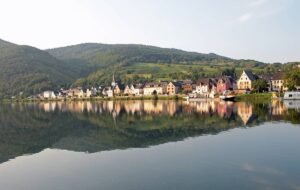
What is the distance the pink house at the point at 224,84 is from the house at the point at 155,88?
89.5 feet

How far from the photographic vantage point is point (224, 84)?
144875mm

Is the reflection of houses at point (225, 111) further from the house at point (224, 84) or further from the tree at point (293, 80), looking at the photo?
the house at point (224, 84)

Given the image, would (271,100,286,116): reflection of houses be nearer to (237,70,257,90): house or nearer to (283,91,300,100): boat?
(283,91,300,100): boat

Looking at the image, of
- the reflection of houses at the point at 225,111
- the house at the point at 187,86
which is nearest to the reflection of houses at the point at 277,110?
the reflection of houses at the point at 225,111

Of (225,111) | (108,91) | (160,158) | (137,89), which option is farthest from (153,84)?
(160,158)

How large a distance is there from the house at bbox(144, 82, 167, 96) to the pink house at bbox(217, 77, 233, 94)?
89.5ft

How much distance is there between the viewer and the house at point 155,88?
16668 cm

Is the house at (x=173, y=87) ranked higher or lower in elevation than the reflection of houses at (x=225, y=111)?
higher

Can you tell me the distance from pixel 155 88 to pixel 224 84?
118 ft

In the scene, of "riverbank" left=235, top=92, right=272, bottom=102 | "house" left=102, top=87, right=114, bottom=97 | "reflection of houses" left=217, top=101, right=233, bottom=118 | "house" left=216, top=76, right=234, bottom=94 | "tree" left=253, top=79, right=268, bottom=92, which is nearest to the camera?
"reflection of houses" left=217, top=101, right=233, bottom=118

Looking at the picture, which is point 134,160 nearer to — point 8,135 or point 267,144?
point 267,144

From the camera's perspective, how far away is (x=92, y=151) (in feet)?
105

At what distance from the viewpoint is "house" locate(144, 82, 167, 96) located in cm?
16668

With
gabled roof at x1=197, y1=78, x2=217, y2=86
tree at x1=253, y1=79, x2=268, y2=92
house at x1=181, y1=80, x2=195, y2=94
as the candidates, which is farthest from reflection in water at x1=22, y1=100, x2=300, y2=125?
house at x1=181, y1=80, x2=195, y2=94
